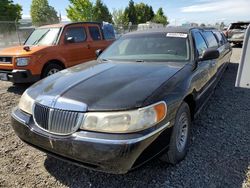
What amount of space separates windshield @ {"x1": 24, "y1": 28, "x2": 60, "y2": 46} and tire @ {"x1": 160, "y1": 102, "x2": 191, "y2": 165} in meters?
4.89

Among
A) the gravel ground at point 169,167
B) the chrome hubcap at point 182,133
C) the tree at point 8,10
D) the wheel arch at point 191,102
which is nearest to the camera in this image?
the gravel ground at point 169,167

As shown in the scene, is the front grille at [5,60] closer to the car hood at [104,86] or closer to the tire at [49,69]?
the tire at [49,69]

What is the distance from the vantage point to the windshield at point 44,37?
279 inches

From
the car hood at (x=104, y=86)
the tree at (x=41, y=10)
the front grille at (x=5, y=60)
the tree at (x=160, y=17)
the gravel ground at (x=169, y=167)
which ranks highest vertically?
the tree at (x=41, y=10)

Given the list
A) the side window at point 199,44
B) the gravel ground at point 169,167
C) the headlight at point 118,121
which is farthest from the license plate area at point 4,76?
the headlight at point 118,121

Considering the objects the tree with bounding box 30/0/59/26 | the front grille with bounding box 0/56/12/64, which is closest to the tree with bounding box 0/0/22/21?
the tree with bounding box 30/0/59/26

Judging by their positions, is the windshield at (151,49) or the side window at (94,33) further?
the side window at (94,33)

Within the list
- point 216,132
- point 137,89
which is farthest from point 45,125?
point 216,132

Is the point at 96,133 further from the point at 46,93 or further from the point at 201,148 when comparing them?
the point at 201,148

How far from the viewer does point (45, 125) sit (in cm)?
261

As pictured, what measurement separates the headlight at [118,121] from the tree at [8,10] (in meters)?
38.9

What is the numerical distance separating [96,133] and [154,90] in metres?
0.74

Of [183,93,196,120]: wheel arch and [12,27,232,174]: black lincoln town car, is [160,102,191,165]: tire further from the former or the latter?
[183,93,196,120]: wheel arch

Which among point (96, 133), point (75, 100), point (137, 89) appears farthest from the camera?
point (137, 89)
